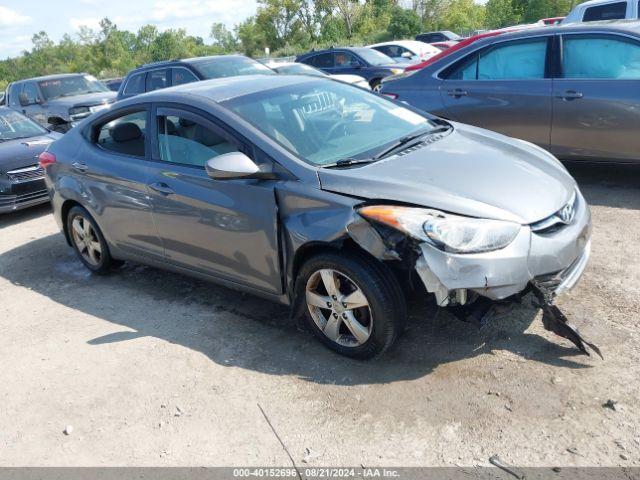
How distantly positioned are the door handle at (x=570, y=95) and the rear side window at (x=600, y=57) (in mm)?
210

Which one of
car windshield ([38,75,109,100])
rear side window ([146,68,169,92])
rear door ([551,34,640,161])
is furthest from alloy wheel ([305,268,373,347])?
car windshield ([38,75,109,100])

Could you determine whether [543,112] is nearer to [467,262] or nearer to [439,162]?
[439,162]

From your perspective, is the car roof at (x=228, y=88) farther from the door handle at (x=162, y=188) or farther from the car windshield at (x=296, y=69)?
the car windshield at (x=296, y=69)

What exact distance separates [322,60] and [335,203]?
14065mm

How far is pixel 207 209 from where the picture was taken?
391 centimetres

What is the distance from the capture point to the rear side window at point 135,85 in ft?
35.6

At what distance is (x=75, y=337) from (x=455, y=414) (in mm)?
2803

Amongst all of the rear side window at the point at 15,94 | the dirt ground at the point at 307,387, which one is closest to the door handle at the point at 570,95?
the dirt ground at the point at 307,387

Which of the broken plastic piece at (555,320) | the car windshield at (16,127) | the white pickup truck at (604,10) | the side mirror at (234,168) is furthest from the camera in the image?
the white pickup truck at (604,10)

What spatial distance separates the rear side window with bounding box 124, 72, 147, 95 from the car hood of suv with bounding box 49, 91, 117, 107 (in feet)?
7.48

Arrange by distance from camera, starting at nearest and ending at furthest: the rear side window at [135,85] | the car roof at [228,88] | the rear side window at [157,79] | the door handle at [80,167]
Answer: the car roof at [228,88] < the door handle at [80,167] < the rear side window at [157,79] < the rear side window at [135,85]

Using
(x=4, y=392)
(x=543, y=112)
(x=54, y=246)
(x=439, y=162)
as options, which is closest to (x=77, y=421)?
(x=4, y=392)

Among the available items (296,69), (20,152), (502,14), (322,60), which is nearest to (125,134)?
(20,152)

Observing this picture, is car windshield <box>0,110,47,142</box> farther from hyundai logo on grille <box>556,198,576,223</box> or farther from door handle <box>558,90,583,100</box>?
hyundai logo on grille <box>556,198,576,223</box>
